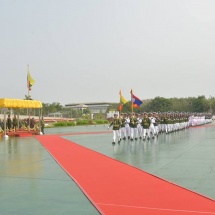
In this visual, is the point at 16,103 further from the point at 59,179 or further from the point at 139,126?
the point at 59,179

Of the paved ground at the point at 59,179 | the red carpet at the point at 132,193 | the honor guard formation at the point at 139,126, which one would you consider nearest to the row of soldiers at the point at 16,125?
the honor guard formation at the point at 139,126

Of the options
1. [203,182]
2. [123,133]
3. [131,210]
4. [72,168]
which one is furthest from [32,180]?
[123,133]

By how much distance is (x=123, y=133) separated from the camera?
717 inches

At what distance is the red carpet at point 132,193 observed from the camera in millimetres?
4816

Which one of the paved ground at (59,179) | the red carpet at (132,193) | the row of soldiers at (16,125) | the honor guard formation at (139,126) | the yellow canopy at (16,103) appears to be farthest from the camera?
the row of soldiers at (16,125)

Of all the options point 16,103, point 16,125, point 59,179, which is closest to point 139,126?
point 16,103

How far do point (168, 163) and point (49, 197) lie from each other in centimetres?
434

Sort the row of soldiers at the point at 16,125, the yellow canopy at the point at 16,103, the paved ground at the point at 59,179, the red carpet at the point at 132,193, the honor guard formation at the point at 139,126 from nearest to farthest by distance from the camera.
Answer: the red carpet at the point at 132,193, the paved ground at the point at 59,179, the honor guard formation at the point at 139,126, the yellow canopy at the point at 16,103, the row of soldiers at the point at 16,125

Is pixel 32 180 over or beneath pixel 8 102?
A: beneath

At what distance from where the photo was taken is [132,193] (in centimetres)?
580

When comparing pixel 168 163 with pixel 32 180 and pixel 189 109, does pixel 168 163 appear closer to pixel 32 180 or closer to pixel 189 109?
pixel 32 180

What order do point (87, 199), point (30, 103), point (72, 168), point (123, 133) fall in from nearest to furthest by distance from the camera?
point (87, 199), point (72, 168), point (123, 133), point (30, 103)

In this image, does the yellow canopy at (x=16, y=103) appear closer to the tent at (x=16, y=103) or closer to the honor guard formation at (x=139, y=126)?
the tent at (x=16, y=103)

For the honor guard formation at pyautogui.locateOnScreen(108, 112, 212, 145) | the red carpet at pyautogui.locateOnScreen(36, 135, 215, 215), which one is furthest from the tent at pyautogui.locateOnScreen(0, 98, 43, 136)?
the red carpet at pyautogui.locateOnScreen(36, 135, 215, 215)
